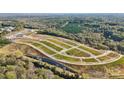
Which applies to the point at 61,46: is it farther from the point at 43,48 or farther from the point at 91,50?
the point at 91,50

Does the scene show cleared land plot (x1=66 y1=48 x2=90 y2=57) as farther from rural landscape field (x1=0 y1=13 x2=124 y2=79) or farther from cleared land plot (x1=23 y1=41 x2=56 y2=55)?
cleared land plot (x1=23 y1=41 x2=56 y2=55)

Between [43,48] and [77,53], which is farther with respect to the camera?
[43,48]

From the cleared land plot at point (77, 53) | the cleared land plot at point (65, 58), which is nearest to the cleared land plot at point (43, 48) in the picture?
the cleared land plot at point (65, 58)

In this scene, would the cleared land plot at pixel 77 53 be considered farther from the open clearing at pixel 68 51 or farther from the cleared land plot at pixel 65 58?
the cleared land plot at pixel 65 58

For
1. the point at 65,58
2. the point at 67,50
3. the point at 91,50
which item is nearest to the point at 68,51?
the point at 67,50

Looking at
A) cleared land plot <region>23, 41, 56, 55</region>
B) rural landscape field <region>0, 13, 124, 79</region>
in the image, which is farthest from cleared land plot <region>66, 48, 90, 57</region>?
cleared land plot <region>23, 41, 56, 55</region>
